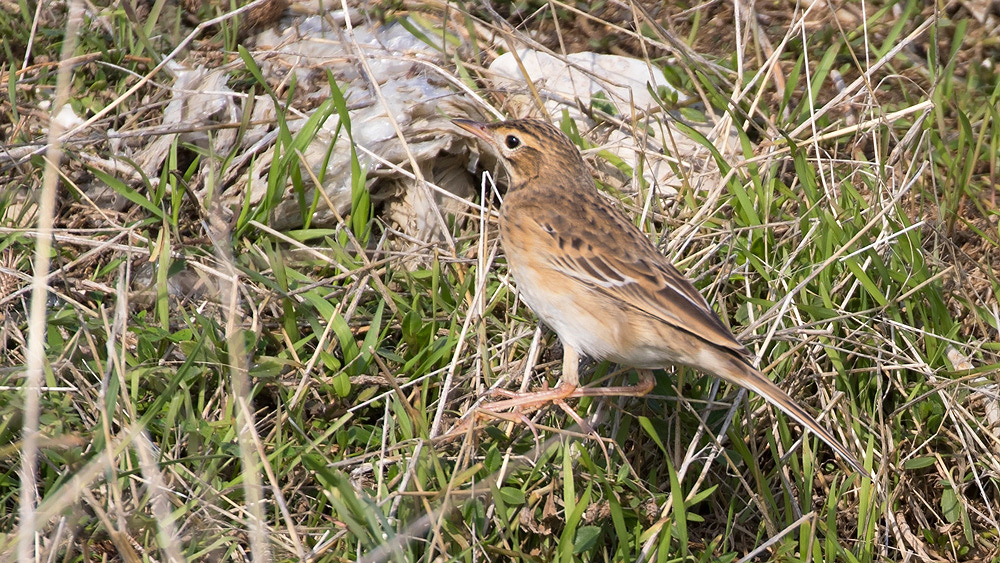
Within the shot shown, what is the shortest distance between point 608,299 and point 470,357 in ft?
2.39

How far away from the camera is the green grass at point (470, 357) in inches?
164

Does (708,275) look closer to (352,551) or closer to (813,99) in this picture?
(813,99)

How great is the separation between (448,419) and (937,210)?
2.89 meters

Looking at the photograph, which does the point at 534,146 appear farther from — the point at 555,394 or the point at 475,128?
the point at 555,394

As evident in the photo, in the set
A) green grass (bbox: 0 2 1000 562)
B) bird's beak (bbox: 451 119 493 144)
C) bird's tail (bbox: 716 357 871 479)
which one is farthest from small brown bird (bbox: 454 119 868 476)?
bird's beak (bbox: 451 119 493 144)

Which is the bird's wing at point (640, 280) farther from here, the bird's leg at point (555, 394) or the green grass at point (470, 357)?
the green grass at point (470, 357)

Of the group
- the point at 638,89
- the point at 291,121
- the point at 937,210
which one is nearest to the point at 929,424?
the point at 937,210

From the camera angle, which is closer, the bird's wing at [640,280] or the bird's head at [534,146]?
the bird's wing at [640,280]

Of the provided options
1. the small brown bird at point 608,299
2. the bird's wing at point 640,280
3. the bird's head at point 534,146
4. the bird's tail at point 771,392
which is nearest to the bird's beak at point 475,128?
the bird's head at point 534,146

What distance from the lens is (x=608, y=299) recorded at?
4.74 meters

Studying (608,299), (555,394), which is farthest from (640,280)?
(555,394)

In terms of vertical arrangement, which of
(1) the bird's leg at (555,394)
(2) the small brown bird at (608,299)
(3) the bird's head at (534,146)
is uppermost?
(3) the bird's head at (534,146)

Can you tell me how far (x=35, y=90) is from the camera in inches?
246

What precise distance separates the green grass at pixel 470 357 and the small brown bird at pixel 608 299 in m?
0.26
